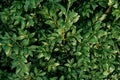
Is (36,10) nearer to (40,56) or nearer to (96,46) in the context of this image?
(40,56)

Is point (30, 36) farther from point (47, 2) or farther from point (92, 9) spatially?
point (92, 9)

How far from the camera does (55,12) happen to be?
3.54 metres

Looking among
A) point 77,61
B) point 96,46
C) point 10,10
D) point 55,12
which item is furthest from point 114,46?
point 10,10

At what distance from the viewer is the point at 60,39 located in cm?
351

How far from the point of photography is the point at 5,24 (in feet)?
12.5

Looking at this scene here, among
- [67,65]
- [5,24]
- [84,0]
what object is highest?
[84,0]

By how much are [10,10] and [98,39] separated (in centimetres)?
119

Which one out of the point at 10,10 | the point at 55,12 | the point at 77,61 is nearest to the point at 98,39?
the point at 77,61

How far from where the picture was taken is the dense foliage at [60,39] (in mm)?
3490

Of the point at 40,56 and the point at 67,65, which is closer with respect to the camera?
the point at 40,56

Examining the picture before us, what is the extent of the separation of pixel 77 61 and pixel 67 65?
0.14 meters

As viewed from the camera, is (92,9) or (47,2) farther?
(92,9)

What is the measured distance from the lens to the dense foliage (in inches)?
137

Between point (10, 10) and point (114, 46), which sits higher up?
point (10, 10)
